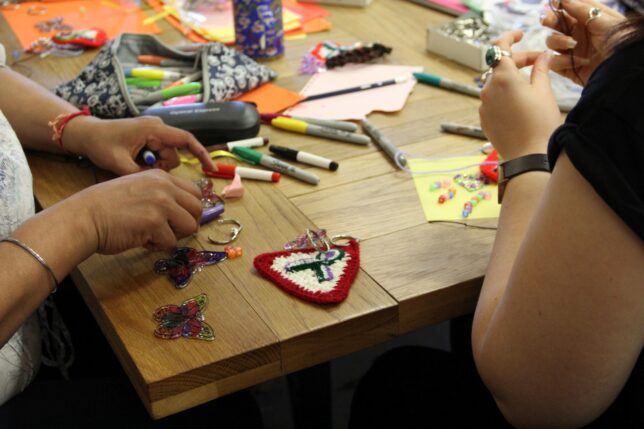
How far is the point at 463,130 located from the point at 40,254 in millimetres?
639

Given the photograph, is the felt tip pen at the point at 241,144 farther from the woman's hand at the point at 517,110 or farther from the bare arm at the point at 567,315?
the bare arm at the point at 567,315

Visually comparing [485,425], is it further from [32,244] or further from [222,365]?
[32,244]

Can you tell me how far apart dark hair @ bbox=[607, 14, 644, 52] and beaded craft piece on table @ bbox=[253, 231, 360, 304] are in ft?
1.19

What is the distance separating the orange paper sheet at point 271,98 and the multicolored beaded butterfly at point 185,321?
0.49m

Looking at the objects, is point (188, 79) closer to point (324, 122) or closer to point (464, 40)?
point (324, 122)

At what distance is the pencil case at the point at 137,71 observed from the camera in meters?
1.22

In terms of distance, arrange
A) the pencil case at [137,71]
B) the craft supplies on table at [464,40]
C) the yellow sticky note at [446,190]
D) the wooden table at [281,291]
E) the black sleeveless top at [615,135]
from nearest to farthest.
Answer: the black sleeveless top at [615,135]
the wooden table at [281,291]
the yellow sticky note at [446,190]
the pencil case at [137,71]
the craft supplies on table at [464,40]

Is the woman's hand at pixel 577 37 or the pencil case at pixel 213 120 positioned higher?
the woman's hand at pixel 577 37

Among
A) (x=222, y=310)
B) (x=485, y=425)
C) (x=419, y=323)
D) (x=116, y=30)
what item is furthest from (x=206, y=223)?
(x=116, y=30)

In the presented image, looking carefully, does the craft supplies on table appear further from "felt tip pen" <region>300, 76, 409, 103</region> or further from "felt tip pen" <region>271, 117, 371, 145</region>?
"felt tip pen" <region>271, 117, 371, 145</region>

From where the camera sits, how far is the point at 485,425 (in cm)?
96

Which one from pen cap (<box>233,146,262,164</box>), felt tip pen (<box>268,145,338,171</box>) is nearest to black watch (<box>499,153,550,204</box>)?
felt tip pen (<box>268,145,338,171</box>)

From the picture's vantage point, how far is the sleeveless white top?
3.08ft

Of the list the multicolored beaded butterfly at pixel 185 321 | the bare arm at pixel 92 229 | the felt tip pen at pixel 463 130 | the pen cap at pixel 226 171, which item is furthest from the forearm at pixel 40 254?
the felt tip pen at pixel 463 130
